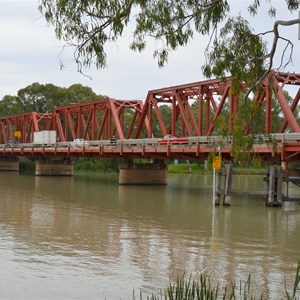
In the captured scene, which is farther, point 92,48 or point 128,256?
point 128,256

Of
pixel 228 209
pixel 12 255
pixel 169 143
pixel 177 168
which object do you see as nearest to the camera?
pixel 12 255

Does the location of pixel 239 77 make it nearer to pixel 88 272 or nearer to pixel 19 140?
pixel 88 272

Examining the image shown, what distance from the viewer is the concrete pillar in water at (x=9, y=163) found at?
8253 centimetres

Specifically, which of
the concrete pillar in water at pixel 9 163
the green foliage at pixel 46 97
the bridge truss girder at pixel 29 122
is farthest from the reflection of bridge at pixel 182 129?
the green foliage at pixel 46 97

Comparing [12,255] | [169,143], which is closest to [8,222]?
[12,255]

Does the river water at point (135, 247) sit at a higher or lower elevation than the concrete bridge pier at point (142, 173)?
lower

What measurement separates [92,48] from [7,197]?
2546cm

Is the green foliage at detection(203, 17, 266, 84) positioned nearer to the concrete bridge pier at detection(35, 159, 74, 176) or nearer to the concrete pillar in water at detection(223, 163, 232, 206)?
the concrete pillar in water at detection(223, 163, 232, 206)

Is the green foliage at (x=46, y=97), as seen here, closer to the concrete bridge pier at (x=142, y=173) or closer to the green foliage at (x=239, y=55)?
the concrete bridge pier at (x=142, y=173)

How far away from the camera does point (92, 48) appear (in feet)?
41.3

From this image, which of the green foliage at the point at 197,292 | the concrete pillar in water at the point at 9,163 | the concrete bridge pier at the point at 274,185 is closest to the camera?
the green foliage at the point at 197,292

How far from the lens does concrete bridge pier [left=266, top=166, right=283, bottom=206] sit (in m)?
29.2

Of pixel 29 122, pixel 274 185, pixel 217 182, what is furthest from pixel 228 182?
pixel 29 122

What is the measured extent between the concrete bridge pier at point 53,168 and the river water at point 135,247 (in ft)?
122
